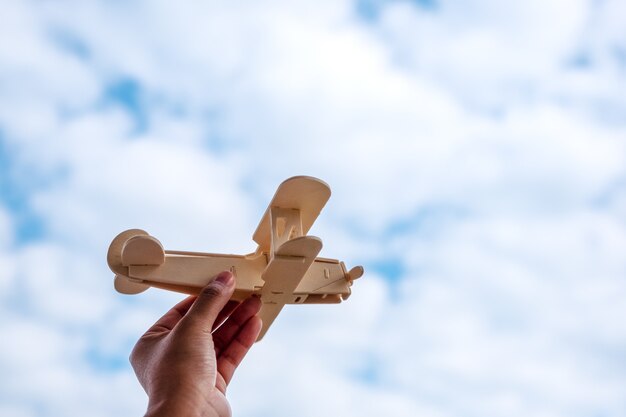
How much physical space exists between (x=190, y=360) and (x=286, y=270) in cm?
45

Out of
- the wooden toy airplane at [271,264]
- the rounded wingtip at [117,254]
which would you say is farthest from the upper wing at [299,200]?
the rounded wingtip at [117,254]

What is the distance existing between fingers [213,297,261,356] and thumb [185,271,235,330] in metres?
0.22

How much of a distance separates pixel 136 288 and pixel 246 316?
1.44 feet

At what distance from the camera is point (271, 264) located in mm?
2172

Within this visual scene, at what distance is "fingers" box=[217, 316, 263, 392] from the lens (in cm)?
252

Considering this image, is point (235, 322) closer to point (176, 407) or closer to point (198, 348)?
point (198, 348)

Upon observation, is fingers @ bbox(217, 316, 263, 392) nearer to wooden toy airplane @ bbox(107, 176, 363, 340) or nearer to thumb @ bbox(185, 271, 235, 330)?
wooden toy airplane @ bbox(107, 176, 363, 340)

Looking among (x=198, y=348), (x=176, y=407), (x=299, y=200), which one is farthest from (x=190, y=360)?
(x=299, y=200)

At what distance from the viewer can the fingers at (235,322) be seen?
242 centimetres

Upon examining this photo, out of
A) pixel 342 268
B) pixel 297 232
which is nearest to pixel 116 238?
pixel 297 232

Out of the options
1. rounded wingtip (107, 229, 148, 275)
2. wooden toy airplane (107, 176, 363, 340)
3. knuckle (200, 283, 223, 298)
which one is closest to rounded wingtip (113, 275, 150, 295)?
wooden toy airplane (107, 176, 363, 340)

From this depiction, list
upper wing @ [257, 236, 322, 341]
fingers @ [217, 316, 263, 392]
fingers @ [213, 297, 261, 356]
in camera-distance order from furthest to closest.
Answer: fingers @ [217, 316, 263, 392]
fingers @ [213, 297, 261, 356]
upper wing @ [257, 236, 322, 341]

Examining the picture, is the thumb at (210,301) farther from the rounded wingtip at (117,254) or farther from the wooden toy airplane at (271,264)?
the rounded wingtip at (117,254)

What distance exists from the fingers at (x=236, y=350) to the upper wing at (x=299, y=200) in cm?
38
